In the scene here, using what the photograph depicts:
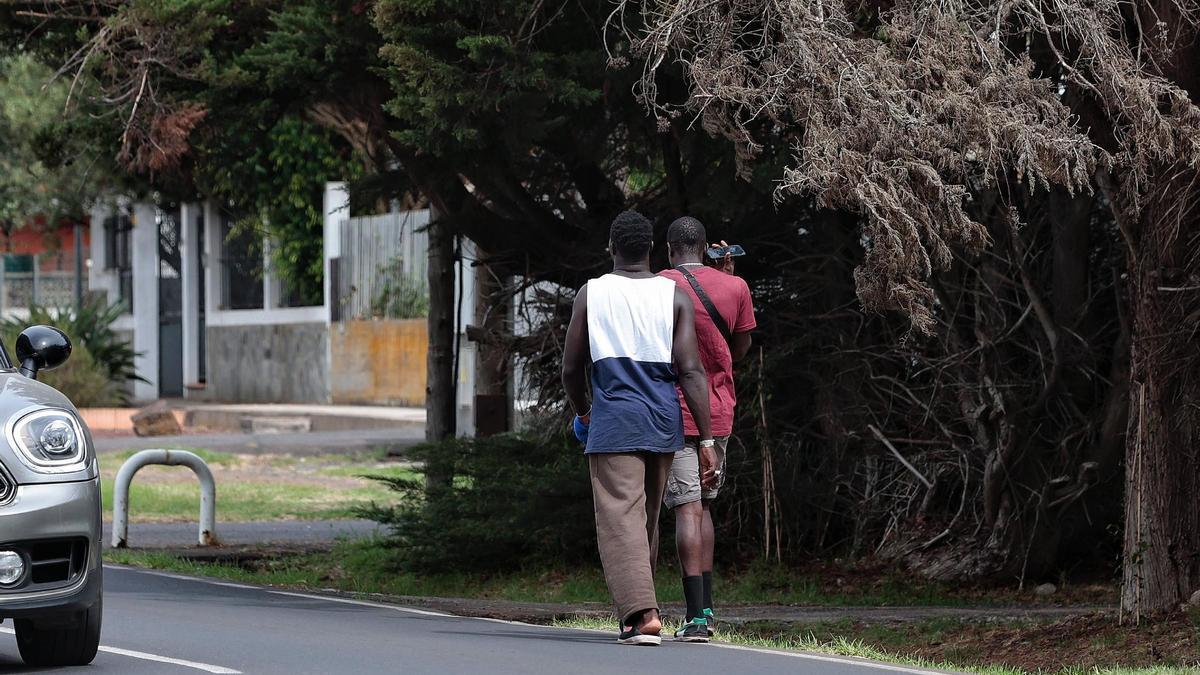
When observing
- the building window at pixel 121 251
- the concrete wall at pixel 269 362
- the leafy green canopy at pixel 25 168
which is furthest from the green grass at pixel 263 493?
the building window at pixel 121 251

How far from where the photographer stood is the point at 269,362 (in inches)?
1453

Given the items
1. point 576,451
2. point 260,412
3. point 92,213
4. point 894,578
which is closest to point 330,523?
point 576,451

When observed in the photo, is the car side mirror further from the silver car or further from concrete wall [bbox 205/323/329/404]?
concrete wall [bbox 205/323/329/404]

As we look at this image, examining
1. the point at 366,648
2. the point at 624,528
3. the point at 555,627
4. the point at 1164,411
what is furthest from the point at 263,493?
the point at 624,528

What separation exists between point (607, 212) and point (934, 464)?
2852 mm

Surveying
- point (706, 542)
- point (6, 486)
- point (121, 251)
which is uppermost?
point (121, 251)

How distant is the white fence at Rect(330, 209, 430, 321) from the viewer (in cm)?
3136

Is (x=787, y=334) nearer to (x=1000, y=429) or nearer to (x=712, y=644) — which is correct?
(x=1000, y=429)

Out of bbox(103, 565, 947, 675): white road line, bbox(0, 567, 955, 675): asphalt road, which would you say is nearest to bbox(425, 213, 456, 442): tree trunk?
bbox(103, 565, 947, 675): white road line

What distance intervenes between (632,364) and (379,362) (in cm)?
2521

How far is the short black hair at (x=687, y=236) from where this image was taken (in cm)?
845

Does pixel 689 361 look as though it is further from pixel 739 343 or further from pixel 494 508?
pixel 494 508

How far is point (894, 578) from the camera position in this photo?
38.6 ft

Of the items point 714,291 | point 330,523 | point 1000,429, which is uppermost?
point 714,291
